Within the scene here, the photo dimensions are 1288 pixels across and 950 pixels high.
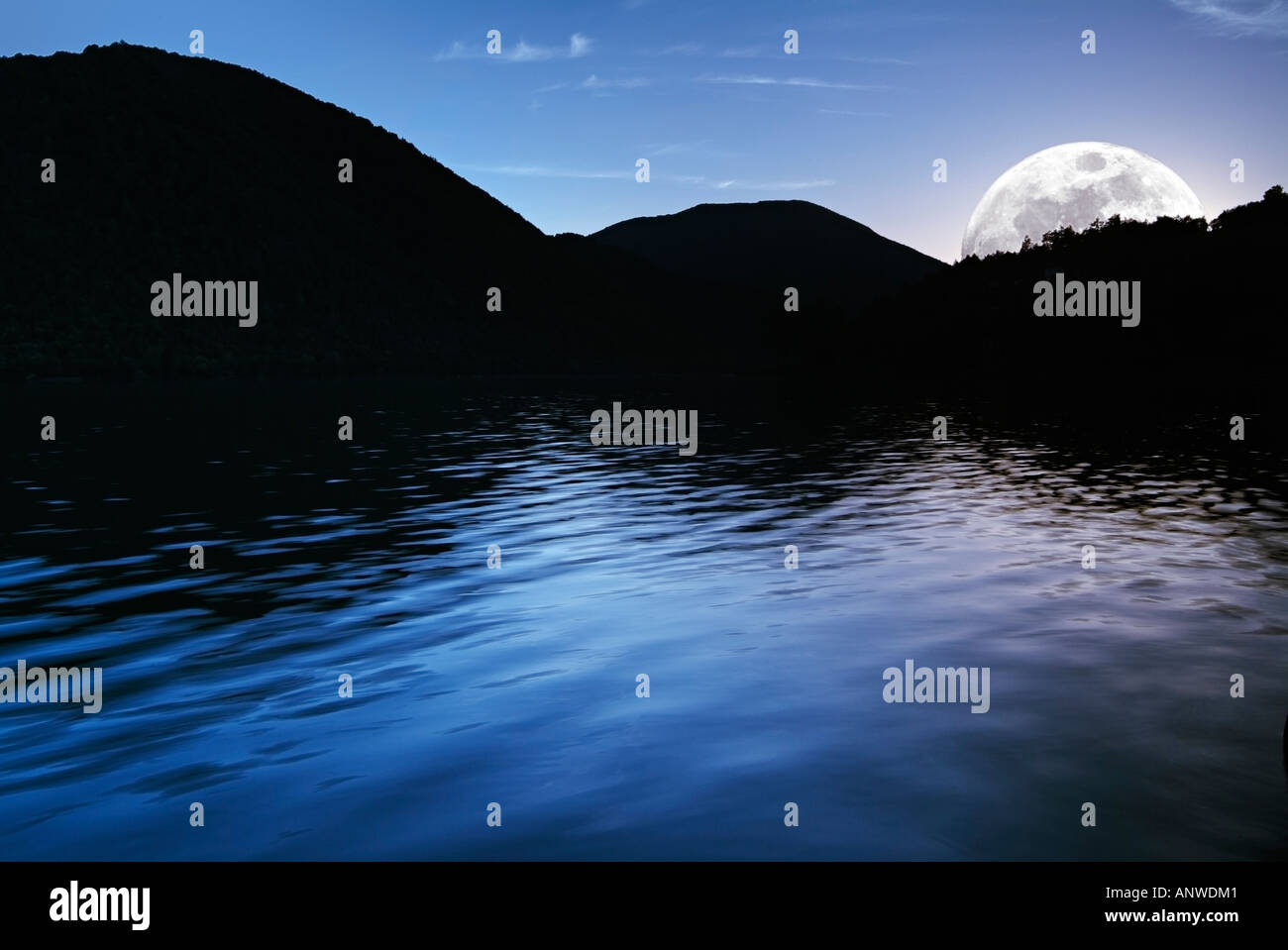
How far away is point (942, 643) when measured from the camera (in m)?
16.4

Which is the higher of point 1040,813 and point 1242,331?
point 1242,331

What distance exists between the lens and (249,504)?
3503 cm

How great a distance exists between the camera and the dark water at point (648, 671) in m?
9.93

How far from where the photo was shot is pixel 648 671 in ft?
50.1

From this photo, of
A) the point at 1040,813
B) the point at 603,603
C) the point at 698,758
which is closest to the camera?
the point at 1040,813

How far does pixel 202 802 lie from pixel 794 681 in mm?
7414

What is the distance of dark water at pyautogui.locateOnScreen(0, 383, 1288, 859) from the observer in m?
9.93
